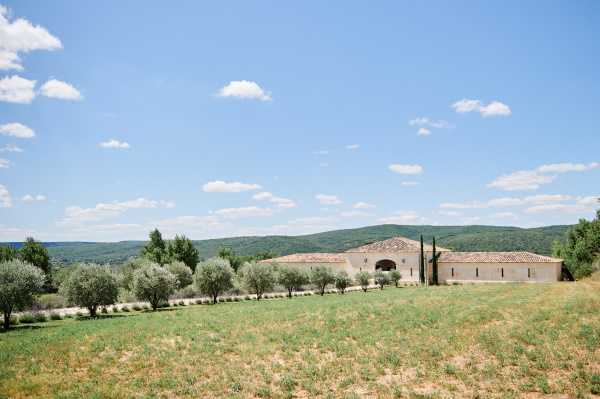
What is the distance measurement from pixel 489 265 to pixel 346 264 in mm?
24386

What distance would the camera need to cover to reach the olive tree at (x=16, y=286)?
27.8 meters

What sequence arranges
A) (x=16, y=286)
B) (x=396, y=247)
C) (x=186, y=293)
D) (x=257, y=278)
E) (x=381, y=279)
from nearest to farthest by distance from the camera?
1. (x=16, y=286)
2. (x=257, y=278)
3. (x=186, y=293)
4. (x=381, y=279)
5. (x=396, y=247)

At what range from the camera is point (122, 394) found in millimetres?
12766

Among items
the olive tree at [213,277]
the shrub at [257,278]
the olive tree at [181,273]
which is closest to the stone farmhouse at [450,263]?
the shrub at [257,278]

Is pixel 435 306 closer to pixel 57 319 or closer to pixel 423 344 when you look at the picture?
pixel 423 344

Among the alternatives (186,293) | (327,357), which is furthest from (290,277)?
(327,357)

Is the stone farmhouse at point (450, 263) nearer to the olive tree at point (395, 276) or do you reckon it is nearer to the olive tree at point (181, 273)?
the olive tree at point (395, 276)

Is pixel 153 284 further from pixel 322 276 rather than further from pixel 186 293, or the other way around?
pixel 322 276

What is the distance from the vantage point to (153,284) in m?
38.9

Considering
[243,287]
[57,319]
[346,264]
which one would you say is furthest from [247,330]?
[346,264]

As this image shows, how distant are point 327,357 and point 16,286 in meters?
24.8

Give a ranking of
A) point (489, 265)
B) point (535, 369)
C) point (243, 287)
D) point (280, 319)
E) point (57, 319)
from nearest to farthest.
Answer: point (535, 369)
point (280, 319)
point (57, 319)
point (243, 287)
point (489, 265)

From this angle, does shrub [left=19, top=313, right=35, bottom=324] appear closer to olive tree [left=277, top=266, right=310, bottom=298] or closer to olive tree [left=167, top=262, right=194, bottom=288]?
olive tree [left=167, top=262, right=194, bottom=288]

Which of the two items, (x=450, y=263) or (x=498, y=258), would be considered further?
(x=450, y=263)
